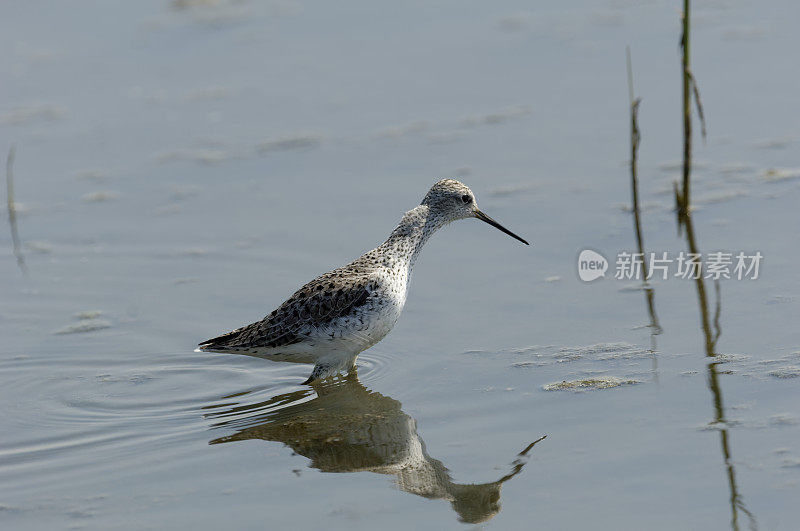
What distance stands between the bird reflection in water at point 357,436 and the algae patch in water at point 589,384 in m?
0.68

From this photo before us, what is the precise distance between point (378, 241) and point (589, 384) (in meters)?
2.64

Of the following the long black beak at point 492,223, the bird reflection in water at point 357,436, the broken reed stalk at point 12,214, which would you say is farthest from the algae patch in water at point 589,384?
the broken reed stalk at point 12,214

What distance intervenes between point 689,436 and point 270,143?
582 centimetres

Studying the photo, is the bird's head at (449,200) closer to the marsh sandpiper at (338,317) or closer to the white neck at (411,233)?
the white neck at (411,233)

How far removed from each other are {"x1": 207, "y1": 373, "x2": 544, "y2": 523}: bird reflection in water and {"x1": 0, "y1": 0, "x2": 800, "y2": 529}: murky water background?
1.0 inches

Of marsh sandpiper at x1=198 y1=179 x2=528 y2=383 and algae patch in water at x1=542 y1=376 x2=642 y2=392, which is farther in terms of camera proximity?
marsh sandpiper at x1=198 y1=179 x2=528 y2=383

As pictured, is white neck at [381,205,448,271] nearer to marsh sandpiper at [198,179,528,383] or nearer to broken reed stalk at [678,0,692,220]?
marsh sandpiper at [198,179,528,383]

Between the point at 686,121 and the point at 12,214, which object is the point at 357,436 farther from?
the point at 12,214

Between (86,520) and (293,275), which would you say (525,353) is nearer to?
(293,275)

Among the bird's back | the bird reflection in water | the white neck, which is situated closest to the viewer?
the bird reflection in water

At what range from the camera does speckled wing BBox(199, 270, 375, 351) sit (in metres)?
7.69

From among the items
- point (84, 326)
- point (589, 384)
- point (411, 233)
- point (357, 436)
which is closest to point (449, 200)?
point (411, 233)

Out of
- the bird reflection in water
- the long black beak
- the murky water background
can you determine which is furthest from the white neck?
the bird reflection in water

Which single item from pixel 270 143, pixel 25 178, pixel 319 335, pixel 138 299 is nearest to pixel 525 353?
pixel 319 335
